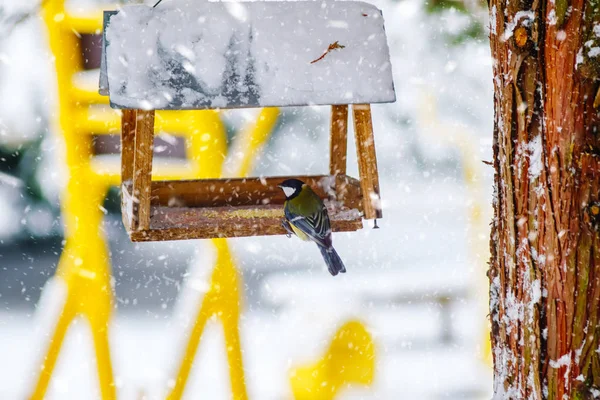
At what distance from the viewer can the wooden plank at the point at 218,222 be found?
2693 millimetres

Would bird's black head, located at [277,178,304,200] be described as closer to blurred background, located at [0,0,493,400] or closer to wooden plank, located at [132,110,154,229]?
wooden plank, located at [132,110,154,229]

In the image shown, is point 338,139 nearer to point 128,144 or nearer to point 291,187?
point 291,187

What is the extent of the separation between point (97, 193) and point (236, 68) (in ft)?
10.9

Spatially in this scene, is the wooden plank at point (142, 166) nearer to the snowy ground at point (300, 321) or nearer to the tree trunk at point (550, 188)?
the tree trunk at point (550, 188)

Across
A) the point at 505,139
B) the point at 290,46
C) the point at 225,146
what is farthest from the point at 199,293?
the point at 505,139

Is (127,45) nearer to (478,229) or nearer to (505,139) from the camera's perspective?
(505,139)

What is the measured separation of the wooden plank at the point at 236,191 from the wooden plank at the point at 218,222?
8cm

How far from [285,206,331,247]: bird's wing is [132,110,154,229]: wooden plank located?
589 millimetres

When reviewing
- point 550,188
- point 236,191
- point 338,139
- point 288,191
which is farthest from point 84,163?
point 550,188

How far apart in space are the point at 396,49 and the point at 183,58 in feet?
14.1

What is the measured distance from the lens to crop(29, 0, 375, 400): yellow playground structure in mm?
5496

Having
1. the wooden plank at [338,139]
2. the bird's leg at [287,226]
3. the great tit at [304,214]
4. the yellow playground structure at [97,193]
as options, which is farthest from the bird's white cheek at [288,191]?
the yellow playground structure at [97,193]

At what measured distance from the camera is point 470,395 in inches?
221

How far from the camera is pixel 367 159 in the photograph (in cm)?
290
